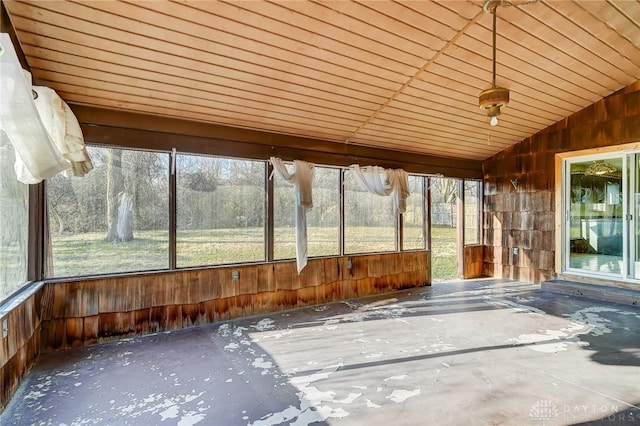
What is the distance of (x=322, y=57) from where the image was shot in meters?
3.60

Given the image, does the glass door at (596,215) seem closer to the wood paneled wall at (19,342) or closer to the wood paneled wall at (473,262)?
the wood paneled wall at (473,262)

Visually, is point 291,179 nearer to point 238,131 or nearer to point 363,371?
point 238,131

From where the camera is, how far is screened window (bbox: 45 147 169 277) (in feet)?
11.8

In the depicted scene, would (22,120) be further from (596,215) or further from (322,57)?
(596,215)

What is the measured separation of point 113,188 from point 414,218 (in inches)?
191

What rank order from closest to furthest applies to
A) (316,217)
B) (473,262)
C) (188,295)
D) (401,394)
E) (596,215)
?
(401,394) → (188,295) → (316,217) → (596,215) → (473,262)

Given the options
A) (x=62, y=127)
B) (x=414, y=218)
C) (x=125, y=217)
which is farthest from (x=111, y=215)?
(x=414, y=218)

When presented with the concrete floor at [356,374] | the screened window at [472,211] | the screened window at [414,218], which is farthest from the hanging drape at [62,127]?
the screened window at [472,211]

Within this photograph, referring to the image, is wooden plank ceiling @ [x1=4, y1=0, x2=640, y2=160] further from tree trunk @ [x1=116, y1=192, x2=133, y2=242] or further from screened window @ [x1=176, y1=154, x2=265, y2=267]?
tree trunk @ [x1=116, y1=192, x2=133, y2=242]

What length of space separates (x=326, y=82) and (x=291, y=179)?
142cm

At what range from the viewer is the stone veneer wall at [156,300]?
291 cm

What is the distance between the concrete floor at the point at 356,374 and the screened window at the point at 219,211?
2.97 feet

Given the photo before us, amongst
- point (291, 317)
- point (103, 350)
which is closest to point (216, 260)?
point (291, 317)

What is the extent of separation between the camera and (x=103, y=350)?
3475 millimetres
